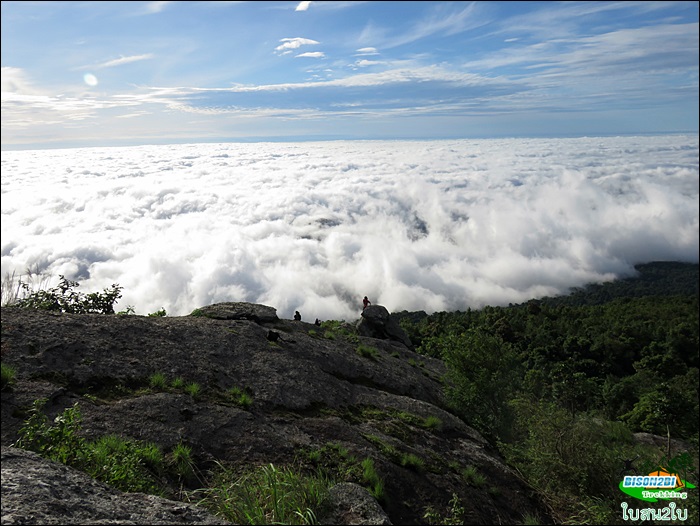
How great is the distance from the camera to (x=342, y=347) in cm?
2594

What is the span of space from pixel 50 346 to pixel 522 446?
67.0 feet

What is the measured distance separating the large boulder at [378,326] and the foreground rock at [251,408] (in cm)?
1878

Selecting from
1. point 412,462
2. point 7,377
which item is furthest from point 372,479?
point 7,377

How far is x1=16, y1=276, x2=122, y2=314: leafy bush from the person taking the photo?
68.4 feet

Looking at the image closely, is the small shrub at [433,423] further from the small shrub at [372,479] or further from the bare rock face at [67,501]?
the bare rock face at [67,501]

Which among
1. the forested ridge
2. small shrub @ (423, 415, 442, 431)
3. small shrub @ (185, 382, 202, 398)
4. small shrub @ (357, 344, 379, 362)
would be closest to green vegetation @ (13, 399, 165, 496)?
small shrub @ (185, 382, 202, 398)

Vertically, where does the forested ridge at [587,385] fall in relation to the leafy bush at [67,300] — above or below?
below

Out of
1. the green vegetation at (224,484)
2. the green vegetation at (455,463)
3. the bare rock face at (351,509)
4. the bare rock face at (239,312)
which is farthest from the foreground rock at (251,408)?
the bare rock face at (239,312)

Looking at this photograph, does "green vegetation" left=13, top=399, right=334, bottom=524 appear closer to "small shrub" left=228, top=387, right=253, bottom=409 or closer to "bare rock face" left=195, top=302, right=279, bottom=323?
"small shrub" left=228, top=387, right=253, bottom=409

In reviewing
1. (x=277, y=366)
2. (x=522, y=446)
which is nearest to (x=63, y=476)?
(x=277, y=366)

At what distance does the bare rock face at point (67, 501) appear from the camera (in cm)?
488

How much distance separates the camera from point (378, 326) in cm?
4244

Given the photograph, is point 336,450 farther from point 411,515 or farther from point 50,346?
point 50,346

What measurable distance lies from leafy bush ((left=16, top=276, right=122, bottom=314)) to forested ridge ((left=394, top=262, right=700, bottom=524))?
20.6 metres
